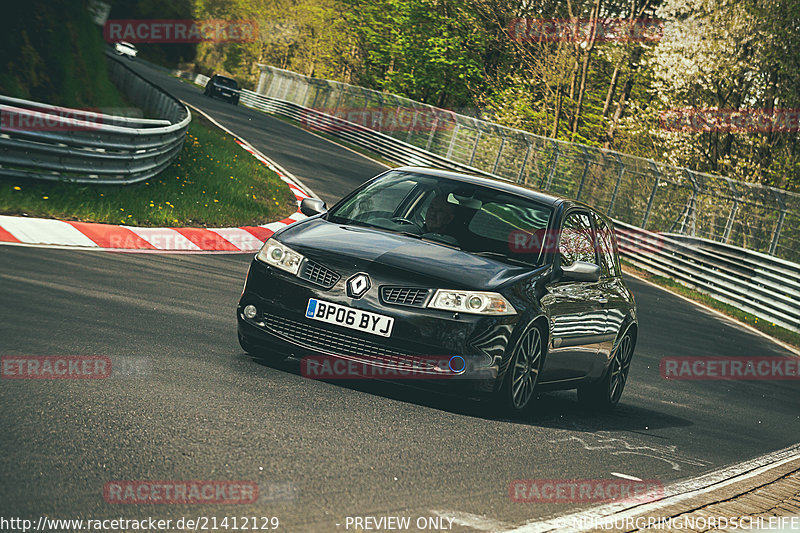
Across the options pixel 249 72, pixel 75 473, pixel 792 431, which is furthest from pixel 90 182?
pixel 249 72

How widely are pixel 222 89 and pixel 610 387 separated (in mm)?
52870

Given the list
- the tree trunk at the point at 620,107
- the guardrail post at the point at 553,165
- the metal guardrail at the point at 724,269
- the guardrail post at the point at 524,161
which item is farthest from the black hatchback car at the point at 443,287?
the tree trunk at the point at 620,107

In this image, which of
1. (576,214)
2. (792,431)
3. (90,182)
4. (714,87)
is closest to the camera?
(576,214)

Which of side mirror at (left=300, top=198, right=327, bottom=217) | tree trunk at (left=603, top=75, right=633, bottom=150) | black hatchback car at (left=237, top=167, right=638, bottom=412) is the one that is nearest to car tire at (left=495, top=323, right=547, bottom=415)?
black hatchback car at (left=237, top=167, right=638, bottom=412)

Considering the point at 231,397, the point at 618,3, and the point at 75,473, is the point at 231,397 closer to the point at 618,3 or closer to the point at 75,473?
the point at 75,473

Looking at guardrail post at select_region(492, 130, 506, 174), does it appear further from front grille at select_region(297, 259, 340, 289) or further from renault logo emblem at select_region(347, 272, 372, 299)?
renault logo emblem at select_region(347, 272, 372, 299)

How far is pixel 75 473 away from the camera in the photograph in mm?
4508

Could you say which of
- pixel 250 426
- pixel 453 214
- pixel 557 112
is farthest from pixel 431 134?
pixel 250 426

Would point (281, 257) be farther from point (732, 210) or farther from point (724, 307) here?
point (732, 210)

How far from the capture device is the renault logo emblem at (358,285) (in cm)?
687

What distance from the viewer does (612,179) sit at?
3100 centimetres

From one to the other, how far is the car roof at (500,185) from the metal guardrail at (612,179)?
16383mm

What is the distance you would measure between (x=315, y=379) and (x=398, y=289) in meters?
0.98

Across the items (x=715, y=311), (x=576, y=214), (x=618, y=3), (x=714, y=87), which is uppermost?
(x=618, y=3)
